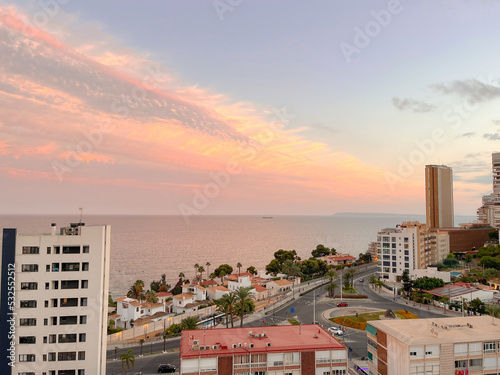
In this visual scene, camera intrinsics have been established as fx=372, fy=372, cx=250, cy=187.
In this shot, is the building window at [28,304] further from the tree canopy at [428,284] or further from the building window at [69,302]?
the tree canopy at [428,284]

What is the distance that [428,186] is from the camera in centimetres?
17775

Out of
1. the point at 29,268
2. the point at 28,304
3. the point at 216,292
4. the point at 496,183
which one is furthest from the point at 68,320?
the point at 496,183

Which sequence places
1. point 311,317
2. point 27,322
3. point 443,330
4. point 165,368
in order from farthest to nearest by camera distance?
1. point 311,317
2. point 165,368
3. point 443,330
4. point 27,322

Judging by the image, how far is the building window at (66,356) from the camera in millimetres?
37000

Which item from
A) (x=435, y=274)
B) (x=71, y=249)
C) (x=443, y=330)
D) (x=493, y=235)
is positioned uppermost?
(x=71, y=249)

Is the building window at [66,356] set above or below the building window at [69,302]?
below

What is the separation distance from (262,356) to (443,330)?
18410 millimetres

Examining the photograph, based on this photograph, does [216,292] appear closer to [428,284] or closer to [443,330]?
[428,284]

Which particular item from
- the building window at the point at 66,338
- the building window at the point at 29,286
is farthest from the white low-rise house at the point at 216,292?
the building window at the point at 29,286

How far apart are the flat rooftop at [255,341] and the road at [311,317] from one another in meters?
13.7

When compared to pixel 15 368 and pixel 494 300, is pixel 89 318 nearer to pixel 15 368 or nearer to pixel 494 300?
pixel 15 368

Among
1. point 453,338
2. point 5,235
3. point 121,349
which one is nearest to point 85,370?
point 5,235

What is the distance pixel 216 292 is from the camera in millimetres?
99125

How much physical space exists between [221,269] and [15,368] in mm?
89632
